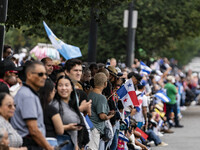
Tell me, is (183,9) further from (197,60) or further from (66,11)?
(197,60)

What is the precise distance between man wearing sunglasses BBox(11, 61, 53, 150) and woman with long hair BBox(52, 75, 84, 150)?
83 cm

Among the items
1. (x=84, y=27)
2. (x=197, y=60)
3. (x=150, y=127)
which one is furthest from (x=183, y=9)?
(x=197, y=60)

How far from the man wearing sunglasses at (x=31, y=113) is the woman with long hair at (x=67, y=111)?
2.73ft

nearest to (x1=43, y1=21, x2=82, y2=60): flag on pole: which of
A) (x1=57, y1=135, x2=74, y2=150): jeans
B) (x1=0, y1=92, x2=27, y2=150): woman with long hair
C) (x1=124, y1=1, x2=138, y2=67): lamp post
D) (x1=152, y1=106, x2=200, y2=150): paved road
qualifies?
(x1=152, y1=106, x2=200, y2=150): paved road

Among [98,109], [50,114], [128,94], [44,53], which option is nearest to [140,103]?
[128,94]

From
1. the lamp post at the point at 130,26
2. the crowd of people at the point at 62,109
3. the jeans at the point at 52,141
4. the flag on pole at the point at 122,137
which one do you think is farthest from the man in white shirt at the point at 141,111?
the lamp post at the point at 130,26

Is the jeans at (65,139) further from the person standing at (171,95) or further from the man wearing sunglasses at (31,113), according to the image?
the person standing at (171,95)

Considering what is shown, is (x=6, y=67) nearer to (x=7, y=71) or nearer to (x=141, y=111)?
(x=7, y=71)

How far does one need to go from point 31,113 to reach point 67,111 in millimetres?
1209

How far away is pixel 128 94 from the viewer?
12.3m

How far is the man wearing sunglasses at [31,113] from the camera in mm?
6121

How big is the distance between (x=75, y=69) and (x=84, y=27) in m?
18.2

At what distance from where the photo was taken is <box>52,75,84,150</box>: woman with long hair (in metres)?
7.20

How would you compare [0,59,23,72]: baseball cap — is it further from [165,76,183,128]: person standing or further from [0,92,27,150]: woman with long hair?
[165,76,183,128]: person standing
